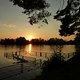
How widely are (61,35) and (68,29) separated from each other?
928 millimetres

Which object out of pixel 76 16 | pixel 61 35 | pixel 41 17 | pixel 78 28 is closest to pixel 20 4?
pixel 41 17

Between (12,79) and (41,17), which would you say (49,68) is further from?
(41,17)

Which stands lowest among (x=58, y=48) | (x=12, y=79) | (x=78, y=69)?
(x=12, y=79)

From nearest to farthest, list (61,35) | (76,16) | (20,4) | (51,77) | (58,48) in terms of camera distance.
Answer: (51,77) < (20,4) < (58,48) < (76,16) < (61,35)

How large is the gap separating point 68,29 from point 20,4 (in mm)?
9375

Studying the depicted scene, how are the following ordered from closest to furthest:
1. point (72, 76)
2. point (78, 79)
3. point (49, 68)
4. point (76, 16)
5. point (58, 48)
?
point (78, 79), point (72, 76), point (49, 68), point (58, 48), point (76, 16)

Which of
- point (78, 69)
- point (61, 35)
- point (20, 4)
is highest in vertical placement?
point (20, 4)

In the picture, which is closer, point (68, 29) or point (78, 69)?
point (78, 69)

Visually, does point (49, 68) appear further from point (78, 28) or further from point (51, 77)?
point (78, 28)

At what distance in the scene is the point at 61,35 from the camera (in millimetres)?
20438

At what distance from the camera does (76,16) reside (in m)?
17.9

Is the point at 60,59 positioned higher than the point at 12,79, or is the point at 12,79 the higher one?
the point at 60,59

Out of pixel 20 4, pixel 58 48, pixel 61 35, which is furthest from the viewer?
pixel 61 35

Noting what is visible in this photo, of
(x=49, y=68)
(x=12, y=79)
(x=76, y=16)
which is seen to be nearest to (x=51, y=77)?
(x=49, y=68)
